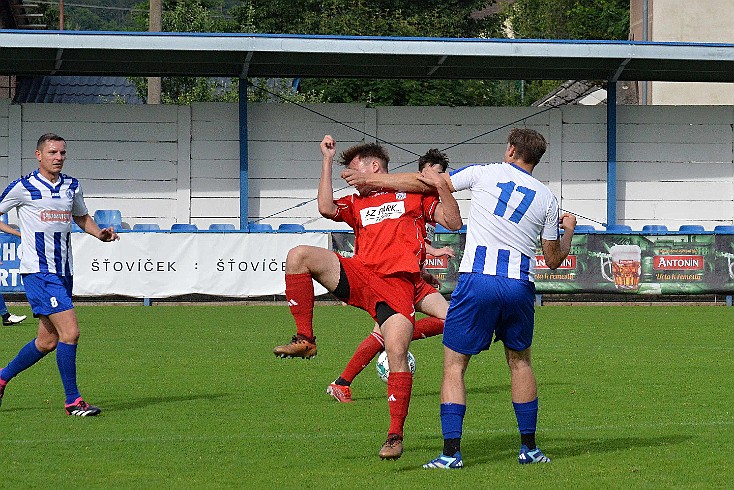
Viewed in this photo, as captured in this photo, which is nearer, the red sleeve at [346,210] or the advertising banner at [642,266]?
the red sleeve at [346,210]

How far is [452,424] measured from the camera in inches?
287

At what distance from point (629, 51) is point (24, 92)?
83.0ft

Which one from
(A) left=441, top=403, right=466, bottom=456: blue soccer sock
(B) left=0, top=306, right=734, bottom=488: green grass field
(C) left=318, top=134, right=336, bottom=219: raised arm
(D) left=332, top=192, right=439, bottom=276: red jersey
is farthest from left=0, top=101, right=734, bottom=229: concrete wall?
(A) left=441, top=403, right=466, bottom=456: blue soccer sock

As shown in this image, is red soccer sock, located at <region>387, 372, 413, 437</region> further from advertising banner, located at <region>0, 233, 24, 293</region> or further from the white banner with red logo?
advertising banner, located at <region>0, 233, 24, 293</region>

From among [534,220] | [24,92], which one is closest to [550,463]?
[534,220]

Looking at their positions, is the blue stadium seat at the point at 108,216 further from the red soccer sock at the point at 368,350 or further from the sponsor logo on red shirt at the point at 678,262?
the red soccer sock at the point at 368,350

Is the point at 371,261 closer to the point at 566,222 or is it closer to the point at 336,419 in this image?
the point at 566,222

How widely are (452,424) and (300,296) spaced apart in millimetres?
1608

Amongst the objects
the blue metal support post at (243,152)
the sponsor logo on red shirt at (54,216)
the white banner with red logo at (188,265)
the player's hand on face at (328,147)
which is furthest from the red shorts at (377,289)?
the blue metal support post at (243,152)

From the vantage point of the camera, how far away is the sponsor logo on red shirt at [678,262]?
75.1ft

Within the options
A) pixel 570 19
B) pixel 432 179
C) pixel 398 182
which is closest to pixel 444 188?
pixel 432 179

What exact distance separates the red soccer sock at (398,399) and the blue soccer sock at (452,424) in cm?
36

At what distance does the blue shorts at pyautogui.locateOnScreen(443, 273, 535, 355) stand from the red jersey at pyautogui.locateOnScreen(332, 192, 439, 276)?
39.4 inches

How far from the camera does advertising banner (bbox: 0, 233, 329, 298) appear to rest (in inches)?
872
